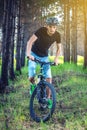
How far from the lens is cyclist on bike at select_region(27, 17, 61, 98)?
8.05 m

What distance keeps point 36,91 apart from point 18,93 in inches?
168

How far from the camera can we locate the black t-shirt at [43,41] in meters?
8.26

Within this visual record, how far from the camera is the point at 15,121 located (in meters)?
7.72

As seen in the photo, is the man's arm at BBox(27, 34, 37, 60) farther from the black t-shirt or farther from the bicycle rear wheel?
the bicycle rear wheel

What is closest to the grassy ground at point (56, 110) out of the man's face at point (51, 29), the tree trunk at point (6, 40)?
the tree trunk at point (6, 40)

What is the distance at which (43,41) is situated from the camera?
8398 mm

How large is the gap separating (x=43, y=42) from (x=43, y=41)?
27 millimetres

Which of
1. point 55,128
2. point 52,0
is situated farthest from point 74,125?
point 52,0

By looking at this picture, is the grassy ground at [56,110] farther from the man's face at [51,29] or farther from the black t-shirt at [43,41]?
the man's face at [51,29]

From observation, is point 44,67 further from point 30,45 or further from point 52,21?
point 52,21

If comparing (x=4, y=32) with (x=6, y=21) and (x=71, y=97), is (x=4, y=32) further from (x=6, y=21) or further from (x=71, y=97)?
(x=71, y=97)

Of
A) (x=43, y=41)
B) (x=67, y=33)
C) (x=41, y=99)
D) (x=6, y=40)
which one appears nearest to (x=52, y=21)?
(x=43, y=41)

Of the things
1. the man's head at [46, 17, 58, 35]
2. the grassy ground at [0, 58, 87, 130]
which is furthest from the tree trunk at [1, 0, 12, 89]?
the man's head at [46, 17, 58, 35]

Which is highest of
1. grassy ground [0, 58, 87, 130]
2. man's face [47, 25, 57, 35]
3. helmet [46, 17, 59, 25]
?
helmet [46, 17, 59, 25]
